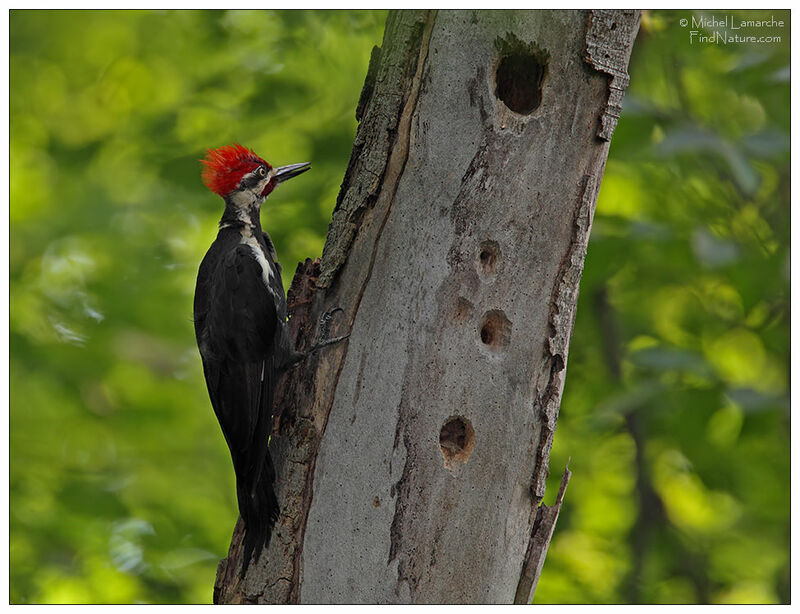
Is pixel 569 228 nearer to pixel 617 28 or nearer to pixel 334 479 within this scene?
pixel 617 28

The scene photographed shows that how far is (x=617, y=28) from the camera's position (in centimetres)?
235

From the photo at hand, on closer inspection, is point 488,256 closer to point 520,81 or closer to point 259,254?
point 520,81

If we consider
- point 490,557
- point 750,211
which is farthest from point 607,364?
point 490,557

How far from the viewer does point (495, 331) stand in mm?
2250

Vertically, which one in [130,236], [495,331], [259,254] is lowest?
[495,331]

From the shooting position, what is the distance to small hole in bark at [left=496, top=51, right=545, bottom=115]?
2.34 meters

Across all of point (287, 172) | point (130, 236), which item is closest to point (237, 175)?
point (287, 172)

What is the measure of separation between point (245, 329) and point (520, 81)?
1.29m

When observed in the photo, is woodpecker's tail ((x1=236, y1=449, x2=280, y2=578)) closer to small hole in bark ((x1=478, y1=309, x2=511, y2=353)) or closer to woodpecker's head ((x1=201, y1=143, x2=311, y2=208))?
→ small hole in bark ((x1=478, y1=309, x2=511, y2=353))

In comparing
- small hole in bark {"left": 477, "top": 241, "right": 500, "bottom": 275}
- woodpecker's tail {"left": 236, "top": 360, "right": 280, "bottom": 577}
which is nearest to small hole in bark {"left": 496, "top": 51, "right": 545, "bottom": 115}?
small hole in bark {"left": 477, "top": 241, "right": 500, "bottom": 275}

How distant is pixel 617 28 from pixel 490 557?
161 cm

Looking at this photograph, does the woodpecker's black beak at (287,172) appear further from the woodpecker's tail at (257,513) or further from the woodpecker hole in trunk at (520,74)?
the woodpecker's tail at (257,513)

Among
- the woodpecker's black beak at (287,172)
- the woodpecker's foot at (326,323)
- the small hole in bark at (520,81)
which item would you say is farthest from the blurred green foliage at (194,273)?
the woodpecker's foot at (326,323)

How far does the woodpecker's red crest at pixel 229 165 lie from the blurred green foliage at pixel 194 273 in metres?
0.64
